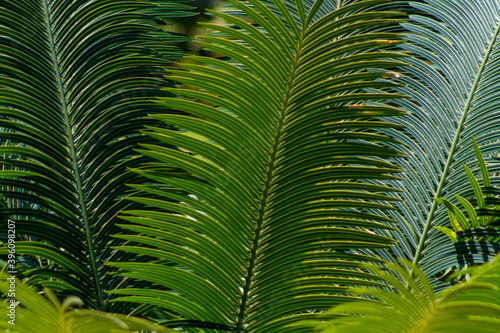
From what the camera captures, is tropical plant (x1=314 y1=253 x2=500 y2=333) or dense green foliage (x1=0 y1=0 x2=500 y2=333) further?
dense green foliage (x1=0 y1=0 x2=500 y2=333)

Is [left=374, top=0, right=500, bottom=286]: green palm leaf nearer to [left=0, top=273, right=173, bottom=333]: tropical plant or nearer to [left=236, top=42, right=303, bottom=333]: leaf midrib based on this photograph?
[left=236, top=42, right=303, bottom=333]: leaf midrib

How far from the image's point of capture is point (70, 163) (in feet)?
3.79

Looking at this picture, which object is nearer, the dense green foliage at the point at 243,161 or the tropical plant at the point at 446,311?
the tropical plant at the point at 446,311

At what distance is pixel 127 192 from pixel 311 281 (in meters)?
0.58

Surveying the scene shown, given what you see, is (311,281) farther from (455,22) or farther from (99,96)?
(455,22)

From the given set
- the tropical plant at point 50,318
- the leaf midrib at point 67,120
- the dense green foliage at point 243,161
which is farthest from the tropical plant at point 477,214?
the leaf midrib at point 67,120

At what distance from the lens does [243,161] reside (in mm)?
892

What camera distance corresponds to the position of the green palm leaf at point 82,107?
1107 millimetres

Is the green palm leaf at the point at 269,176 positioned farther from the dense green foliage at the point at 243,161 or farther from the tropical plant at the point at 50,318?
the tropical plant at the point at 50,318

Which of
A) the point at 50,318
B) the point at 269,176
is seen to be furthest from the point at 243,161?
the point at 50,318

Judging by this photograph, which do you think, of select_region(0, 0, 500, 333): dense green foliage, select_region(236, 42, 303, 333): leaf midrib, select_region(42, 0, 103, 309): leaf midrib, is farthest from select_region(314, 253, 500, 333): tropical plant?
select_region(42, 0, 103, 309): leaf midrib

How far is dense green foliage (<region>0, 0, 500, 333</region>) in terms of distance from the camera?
86 cm

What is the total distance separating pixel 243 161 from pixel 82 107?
0.51 meters

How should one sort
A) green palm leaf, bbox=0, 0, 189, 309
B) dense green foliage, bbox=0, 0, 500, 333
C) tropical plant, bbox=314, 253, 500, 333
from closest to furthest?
tropical plant, bbox=314, 253, 500, 333 < dense green foliage, bbox=0, 0, 500, 333 < green palm leaf, bbox=0, 0, 189, 309
